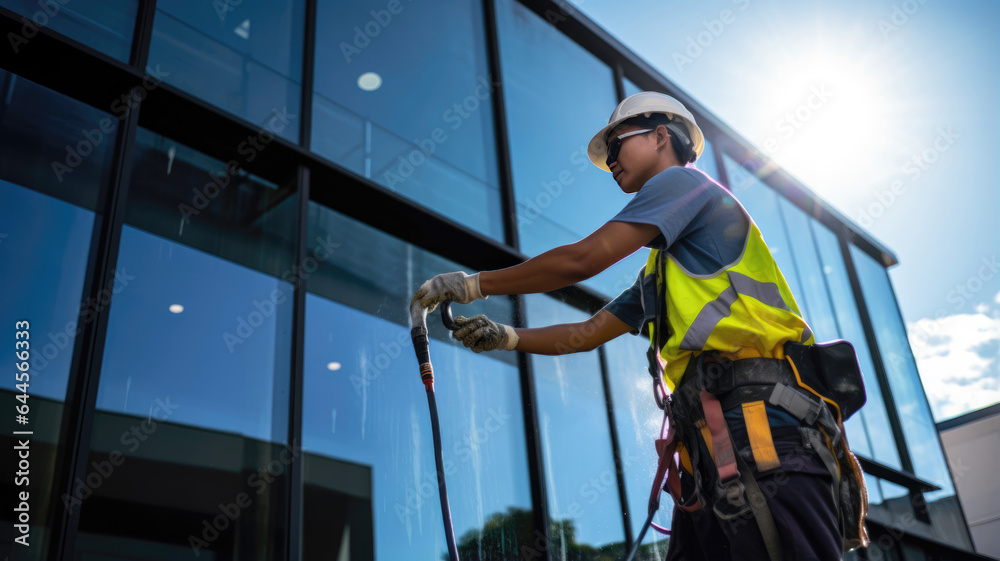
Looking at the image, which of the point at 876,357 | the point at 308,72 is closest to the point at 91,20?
the point at 308,72

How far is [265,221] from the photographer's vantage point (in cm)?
431

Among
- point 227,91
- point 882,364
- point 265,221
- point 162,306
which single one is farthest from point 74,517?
point 882,364

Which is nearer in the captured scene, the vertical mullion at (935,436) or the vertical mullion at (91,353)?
the vertical mullion at (91,353)

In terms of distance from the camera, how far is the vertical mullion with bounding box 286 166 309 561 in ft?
11.6

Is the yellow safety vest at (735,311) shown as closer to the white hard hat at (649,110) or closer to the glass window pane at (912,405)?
the white hard hat at (649,110)

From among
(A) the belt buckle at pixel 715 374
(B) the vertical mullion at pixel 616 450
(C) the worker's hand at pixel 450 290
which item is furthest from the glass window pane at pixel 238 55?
(A) the belt buckle at pixel 715 374

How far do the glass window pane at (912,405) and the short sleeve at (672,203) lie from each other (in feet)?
27.1

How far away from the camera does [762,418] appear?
206 centimetres

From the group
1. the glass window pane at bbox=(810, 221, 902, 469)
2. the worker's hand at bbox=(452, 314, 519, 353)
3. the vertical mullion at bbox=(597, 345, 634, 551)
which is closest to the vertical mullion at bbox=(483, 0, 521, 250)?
the vertical mullion at bbox=(597, 345, 634, 551)

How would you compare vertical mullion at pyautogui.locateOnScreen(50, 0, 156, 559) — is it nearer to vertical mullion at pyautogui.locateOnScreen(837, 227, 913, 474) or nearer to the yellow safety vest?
the yellow safety vest

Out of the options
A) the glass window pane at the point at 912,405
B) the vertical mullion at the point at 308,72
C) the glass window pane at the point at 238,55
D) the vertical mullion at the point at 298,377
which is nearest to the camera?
the vertical mullion at the point at 298,377

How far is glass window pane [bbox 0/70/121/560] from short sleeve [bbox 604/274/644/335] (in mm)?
2197

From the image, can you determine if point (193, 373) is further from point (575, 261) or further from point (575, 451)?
point (575, 451)

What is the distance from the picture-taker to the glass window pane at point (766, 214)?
877cm
